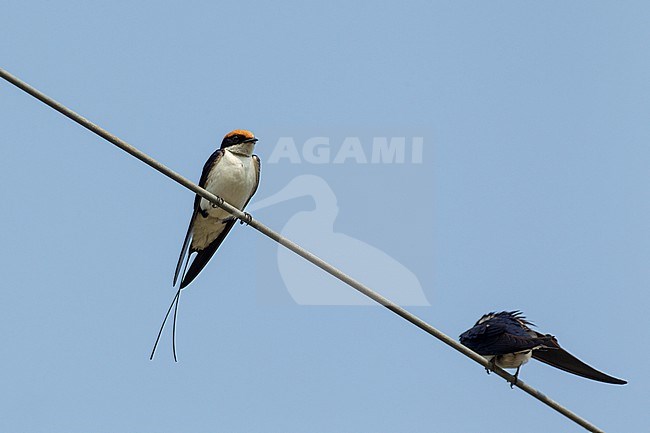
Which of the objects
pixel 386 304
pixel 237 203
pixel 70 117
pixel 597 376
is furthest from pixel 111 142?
pixel 237 203

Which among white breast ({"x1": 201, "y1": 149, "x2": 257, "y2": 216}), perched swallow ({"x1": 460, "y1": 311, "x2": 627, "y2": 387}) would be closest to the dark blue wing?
perched swallow ({"x1": 460, "y1": 311, "x2": 627, "y2": 387})

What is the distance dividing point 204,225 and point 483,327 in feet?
7.52

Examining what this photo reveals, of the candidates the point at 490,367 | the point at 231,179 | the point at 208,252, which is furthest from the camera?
the point at 208,252

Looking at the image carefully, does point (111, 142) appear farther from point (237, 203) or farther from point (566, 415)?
point (237, 203)

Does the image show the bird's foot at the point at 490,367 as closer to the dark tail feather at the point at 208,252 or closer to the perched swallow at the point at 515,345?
the perched swallow at the point at 515,345

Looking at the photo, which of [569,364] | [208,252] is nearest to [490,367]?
[569,364]

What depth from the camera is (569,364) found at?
563cm

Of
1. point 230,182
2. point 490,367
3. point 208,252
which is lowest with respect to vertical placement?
point 490,367

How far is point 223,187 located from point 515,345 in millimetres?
2364

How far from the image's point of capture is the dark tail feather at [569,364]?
17.6 ft

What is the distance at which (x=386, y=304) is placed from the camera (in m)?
4.33

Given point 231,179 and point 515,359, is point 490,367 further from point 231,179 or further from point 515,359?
point 231,179

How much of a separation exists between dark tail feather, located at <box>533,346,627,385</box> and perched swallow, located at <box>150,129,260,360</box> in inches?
94.2

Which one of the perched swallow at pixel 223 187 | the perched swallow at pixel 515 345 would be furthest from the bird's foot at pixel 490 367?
the perched swallow at pixel 223 187
